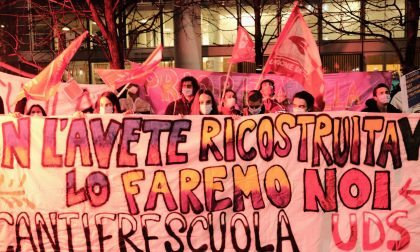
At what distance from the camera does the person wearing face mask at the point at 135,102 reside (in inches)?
304

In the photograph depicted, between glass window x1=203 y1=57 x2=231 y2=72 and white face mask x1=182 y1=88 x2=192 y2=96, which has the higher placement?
glass window x1=203 y1=57 x2=231 y2=72

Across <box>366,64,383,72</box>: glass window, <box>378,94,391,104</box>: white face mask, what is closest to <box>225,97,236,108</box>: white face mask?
<box>378,94,391,104</box>: white face mask

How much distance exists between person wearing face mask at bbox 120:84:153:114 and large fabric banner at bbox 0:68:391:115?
3.3 inches

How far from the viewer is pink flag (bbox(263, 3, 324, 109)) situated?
4.90m

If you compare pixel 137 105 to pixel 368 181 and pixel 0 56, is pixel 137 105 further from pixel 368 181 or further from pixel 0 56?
pixel 0 56

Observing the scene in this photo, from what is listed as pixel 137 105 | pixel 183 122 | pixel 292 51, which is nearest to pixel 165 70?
pixel 137 105

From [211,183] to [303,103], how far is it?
136 cm

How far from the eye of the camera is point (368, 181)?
3977mm

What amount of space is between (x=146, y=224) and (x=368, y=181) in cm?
190

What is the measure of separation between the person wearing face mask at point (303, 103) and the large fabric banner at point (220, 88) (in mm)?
2749

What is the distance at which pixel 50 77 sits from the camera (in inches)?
177


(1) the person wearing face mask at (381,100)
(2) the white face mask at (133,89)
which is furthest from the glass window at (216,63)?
(1) the person wearing face mask at (381,100)

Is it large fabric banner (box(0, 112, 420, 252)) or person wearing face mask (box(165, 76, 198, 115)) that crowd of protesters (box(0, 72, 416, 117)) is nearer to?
person wearing face mask (box(165, 76, 198, 115))

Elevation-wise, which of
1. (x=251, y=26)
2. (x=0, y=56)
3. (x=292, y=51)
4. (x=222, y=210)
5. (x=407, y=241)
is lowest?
(x=407, y=241)
